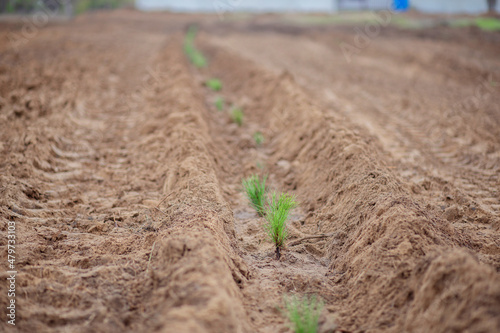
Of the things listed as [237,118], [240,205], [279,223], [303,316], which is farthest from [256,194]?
[237,118]

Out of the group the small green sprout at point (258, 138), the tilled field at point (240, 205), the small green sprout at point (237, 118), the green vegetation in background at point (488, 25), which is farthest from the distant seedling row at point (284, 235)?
the green vegetation in background at point (488, 25)

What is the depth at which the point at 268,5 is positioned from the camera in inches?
1619

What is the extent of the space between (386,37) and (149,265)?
68.4 ft

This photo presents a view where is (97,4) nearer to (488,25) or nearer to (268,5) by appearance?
(268,5)

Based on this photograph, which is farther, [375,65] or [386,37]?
[386,37]

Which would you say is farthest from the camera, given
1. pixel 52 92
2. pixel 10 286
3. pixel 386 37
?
pixel 386 37

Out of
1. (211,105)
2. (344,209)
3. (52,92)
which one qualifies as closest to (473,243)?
(344,209)

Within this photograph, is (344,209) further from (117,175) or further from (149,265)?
(117,175)

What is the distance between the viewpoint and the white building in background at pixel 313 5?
3121 cm

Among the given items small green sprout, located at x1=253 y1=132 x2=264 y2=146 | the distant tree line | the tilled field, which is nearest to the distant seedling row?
the tilled field

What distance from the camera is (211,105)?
7766 millimetres

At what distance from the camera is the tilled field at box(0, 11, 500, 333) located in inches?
89.4

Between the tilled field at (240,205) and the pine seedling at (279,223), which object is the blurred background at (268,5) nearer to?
the tilled field at (240,205)

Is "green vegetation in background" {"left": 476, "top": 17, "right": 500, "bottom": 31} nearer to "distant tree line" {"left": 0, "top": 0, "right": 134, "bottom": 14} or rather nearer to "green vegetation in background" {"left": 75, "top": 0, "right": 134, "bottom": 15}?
"distant tree line" {"left": 0, "top": 0, "right": 134, "bottom": 14}
